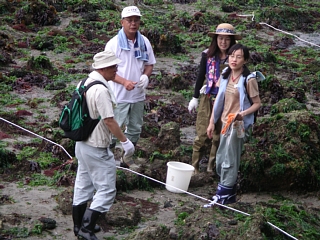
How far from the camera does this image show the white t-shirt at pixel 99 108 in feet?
18.7

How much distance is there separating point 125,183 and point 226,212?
5.07 feet

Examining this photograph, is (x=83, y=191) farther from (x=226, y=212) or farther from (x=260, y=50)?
(x=260, y=50)

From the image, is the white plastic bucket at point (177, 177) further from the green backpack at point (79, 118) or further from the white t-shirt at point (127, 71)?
the green backpack at point (79, 118)

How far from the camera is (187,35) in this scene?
1775 cm

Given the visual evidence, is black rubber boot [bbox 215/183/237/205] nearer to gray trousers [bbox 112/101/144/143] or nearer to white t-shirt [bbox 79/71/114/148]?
gray trousers [bbox 112/101/144/143]

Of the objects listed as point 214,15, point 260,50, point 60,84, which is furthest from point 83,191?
point 214,15

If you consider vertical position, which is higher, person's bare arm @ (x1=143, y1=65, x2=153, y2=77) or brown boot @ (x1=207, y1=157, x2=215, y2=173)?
person's bare arm @ (x1=143, y1=65, x2=153, y2=77)

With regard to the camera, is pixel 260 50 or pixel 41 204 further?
pixel 260 50

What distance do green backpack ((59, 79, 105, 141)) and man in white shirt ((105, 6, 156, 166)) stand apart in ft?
5.60

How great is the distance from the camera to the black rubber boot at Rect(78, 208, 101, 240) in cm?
596

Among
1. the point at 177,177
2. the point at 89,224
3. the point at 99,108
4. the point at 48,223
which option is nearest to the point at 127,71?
the point at 177,177

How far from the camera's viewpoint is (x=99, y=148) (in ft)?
19.4

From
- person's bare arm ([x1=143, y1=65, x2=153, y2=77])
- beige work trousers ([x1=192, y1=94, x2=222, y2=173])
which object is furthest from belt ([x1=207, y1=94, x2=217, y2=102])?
person's bare arm ([x1=143, y1=65, x2=153, y2=77])

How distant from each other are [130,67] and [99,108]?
2.10 meters
